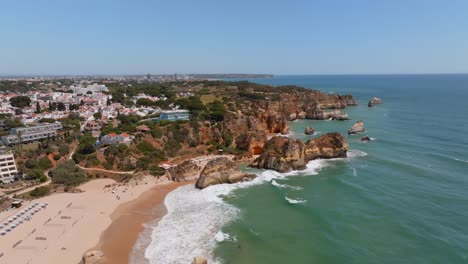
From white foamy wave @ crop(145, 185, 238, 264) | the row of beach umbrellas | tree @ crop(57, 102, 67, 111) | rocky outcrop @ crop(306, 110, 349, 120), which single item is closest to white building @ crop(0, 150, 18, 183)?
the row of beach umbrellas

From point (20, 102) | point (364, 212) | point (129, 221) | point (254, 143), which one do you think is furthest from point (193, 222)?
point (20, 102)

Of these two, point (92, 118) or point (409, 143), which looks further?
point (92, 118)

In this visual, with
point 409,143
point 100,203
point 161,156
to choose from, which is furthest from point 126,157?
point 409,143

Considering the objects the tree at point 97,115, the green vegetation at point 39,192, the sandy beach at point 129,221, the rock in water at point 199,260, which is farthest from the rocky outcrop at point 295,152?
the tree at point 97,115

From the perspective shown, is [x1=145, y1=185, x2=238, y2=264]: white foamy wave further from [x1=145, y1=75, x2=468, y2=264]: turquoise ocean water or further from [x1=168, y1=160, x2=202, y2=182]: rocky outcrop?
[x1=168, y1=160, x2=202, y2=182]: rocky outcrop

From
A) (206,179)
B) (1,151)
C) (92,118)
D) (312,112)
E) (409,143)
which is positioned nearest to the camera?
(206,179)

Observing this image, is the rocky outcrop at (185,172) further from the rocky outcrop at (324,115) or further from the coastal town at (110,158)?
the rocky outcrop at (324,115)

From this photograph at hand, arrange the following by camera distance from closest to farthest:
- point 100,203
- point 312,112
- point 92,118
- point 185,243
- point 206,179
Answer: point 185,243
point 100,203
point 206,179
point 92,118
point 312,112

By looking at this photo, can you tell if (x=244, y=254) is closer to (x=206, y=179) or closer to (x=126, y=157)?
(x=206, y=179)
